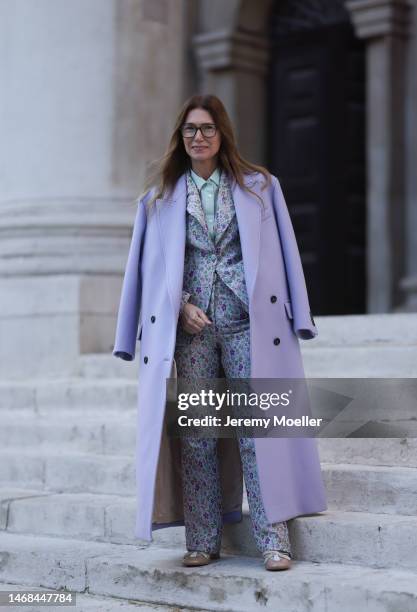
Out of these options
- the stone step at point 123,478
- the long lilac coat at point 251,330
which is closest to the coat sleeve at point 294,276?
the long lilac coat at point 251,330

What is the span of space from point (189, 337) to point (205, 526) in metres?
0.74

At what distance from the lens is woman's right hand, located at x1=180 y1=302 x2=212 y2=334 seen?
5.16 metres

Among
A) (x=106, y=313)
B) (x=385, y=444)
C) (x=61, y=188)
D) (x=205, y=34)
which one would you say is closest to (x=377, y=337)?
(x=385, y=444)

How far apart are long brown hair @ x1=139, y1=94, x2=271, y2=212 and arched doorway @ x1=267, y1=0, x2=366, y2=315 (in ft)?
21.2

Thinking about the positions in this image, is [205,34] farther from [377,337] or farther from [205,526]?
[205,526]

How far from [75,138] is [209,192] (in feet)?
12.7

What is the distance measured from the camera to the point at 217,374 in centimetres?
532

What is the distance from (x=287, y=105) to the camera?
12.3 metres

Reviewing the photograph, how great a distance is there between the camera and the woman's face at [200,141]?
5.26 metres

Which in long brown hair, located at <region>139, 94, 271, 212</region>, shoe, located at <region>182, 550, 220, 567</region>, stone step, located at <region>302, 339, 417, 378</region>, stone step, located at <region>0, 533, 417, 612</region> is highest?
long brown hair, located at <region>139, 94, 271, 212</region>

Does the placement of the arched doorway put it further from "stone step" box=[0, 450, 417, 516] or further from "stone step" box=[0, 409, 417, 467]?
"stone step" box=[0, 450, 417, 516]

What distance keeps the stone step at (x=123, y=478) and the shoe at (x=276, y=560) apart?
1.91ft

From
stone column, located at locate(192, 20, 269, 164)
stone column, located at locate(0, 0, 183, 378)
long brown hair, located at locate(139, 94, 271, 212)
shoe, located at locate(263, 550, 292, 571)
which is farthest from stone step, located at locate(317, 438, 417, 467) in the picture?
stone column, located at locate(192, 20, 269, 164)

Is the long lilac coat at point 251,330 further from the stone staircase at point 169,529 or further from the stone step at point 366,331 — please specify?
the stone step at point 366,331
